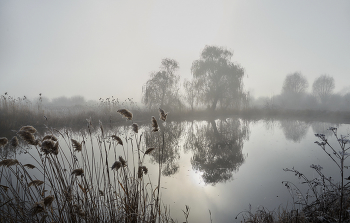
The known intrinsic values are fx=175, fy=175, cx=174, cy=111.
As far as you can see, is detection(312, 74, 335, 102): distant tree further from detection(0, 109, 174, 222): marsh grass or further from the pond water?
detection(0, 109, 174, 222): marsh grass

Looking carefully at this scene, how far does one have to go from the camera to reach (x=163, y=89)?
15.4m

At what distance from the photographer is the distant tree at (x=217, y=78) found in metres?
15.3

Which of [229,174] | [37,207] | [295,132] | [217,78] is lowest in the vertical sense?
[229,174]

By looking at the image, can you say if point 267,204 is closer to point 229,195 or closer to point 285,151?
point 229,195

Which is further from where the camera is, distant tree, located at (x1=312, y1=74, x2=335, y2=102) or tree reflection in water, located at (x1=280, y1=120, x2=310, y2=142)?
distant tree, located at (x1=312, y1=74, x2=335, y2=102)

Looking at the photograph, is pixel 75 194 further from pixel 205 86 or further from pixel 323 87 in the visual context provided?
pixel 323 87

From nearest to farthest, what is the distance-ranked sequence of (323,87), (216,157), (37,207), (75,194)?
(37,207), (75,194), (216,157), (323,87)

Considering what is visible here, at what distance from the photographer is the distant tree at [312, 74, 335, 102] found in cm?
2752

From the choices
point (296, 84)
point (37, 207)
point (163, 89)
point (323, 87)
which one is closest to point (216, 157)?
point (37, 207)

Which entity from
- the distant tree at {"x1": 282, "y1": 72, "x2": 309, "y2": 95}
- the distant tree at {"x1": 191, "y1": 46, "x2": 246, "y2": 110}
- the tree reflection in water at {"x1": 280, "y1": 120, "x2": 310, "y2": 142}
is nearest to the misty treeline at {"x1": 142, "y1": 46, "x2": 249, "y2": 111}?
the distant tree at {"x1": 191, "y1": 46, "x2": 246, "y2": 110}

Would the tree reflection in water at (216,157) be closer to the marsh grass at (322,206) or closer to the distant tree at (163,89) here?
the marsh grass at (322,206)

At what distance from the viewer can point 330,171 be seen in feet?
9.36

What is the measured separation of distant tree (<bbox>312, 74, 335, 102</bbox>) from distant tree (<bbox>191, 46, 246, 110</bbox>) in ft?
67.0

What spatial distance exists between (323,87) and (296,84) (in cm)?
438
